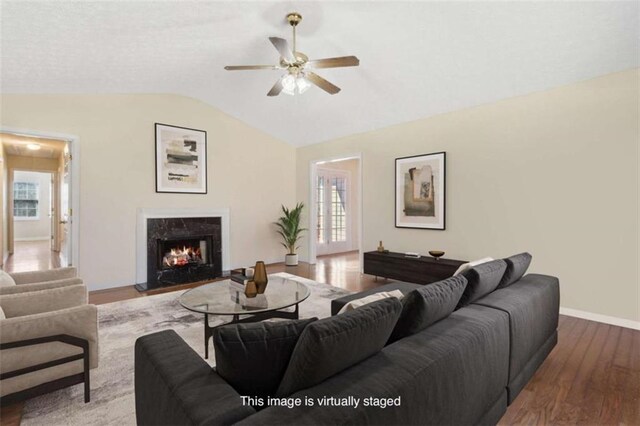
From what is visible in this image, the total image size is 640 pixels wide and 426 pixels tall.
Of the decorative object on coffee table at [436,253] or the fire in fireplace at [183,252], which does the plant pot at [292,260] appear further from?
the decorative object on coffee table at [436,253]

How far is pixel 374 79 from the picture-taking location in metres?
4.32

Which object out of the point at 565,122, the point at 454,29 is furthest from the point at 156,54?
the point at 565,122

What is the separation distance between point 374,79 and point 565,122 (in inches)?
93.0

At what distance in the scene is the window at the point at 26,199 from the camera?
36.7 feet

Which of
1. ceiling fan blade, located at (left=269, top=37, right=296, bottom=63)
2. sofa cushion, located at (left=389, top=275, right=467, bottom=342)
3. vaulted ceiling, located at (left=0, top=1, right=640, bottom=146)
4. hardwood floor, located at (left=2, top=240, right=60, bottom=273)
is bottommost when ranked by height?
hardwood floor, located at (left=2, top=240, right=60, bottom=273)

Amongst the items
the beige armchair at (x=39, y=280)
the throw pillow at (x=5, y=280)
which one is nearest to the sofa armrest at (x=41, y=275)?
the beige armchair at (x=39, y=280)

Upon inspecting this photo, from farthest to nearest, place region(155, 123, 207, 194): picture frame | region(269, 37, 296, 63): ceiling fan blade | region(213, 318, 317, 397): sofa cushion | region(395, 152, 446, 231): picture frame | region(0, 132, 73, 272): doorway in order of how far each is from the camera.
Result: region(0, 132, 73, 272): doorway → region(155, 123, 207, 194): picture frame → region(395, 152, 446, 231): picture frame → region(269, 37, 296, 63): ceiling fan blade → region(213, 318, 317, 397): sofa cushion

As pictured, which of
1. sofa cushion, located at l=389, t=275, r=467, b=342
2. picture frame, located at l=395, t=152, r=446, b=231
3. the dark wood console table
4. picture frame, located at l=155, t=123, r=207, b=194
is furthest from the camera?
picture frame, located at l=155, t=123, r=207, b=194

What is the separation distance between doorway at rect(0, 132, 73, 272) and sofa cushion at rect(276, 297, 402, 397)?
4974 mm

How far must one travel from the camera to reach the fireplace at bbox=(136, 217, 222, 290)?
5.17 metres

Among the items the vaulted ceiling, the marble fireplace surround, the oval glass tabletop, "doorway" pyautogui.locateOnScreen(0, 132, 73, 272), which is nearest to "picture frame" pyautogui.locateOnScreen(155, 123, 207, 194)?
the marble fireplace surround

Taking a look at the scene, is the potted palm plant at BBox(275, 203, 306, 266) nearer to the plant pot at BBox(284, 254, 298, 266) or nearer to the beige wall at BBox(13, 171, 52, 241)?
the plant pot at BBox(284, 254, 298, 266)

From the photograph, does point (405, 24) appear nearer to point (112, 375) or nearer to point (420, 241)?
point (420, 241)

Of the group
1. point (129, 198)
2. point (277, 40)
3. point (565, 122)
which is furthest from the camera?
point (129, 198)
